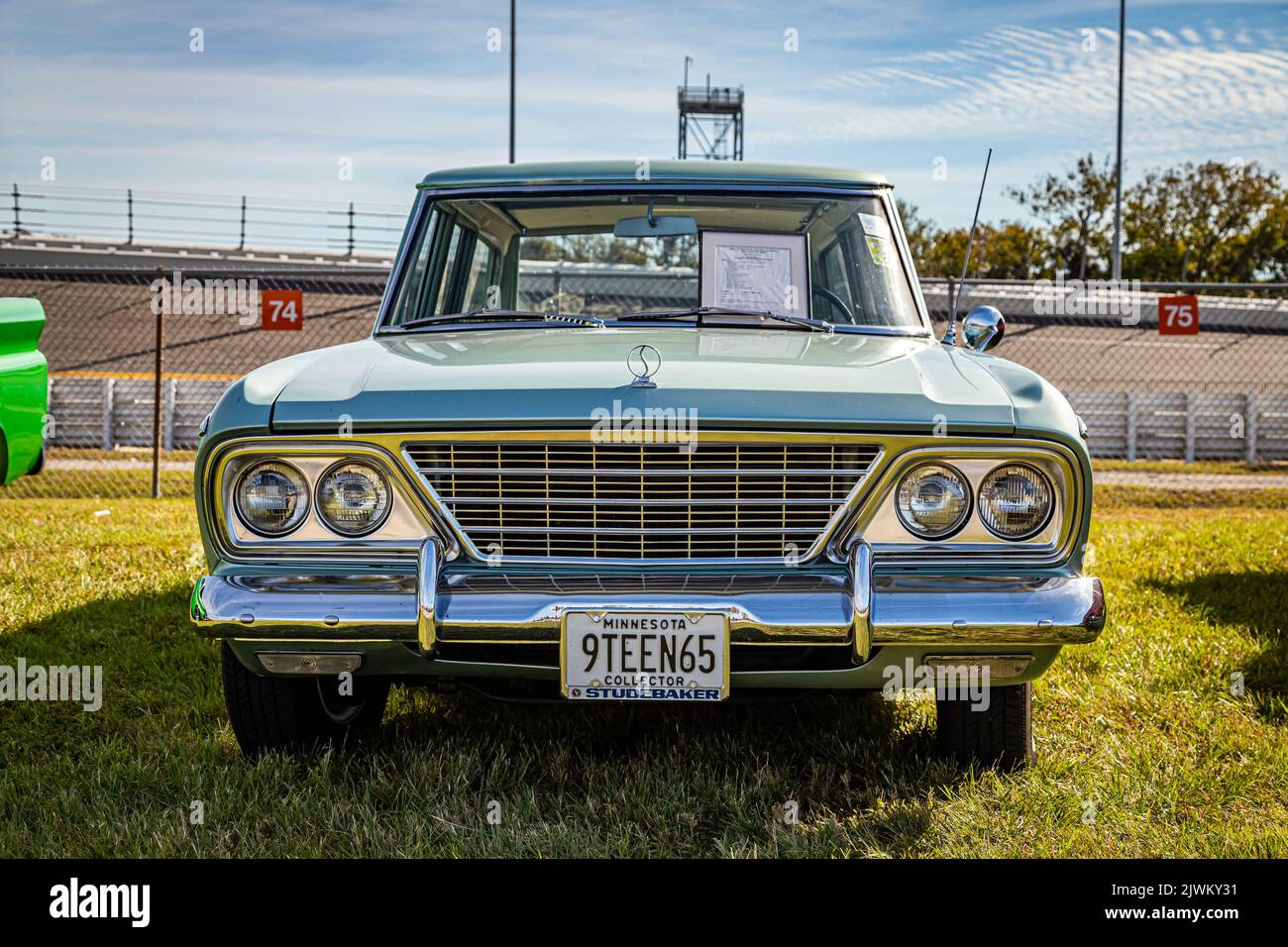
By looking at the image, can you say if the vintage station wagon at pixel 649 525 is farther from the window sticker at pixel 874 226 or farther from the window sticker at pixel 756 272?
the window sticker at pixel 874 226

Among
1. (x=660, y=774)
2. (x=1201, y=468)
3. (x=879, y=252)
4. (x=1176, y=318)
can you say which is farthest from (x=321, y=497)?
(x=1201, y=468)

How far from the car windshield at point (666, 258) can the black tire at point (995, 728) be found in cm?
120

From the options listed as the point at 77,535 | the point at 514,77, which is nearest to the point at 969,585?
the point at 77,535

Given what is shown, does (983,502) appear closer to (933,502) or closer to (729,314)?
(933,502)

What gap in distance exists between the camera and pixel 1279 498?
34.9ft

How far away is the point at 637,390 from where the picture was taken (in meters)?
2.64

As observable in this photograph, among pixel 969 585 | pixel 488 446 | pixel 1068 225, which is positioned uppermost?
pixel 1068 225

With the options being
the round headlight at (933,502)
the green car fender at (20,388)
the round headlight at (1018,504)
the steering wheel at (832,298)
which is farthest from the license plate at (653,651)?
the green car fender at (20,388)

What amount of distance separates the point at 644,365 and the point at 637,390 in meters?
0.13

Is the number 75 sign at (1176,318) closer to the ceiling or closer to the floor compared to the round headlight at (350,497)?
closer to the ceiling

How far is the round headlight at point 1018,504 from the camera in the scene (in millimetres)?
2727

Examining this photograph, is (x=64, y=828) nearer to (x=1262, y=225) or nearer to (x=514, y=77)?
(x=514, y=77)

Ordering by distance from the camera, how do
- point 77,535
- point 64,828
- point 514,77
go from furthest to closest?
point 514,77 → point 77,535 → point 64,828
